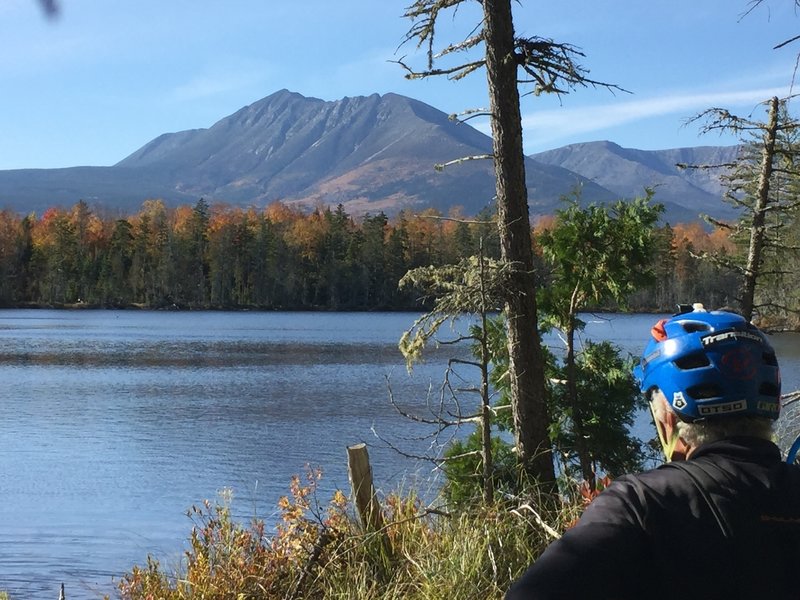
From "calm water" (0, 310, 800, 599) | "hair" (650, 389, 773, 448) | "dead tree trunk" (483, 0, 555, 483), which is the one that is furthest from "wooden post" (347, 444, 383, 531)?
"hair" (650, 389, 773, 448)

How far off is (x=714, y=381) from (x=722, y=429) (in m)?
0.11

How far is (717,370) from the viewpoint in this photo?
218 cm


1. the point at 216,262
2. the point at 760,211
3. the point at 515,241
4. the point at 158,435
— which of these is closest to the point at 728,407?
the point at 515,241

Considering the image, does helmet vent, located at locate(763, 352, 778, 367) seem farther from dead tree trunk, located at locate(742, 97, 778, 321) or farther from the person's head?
dead tree trunk, located at locate(742, 97, 778, 321)

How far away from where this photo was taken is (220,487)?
21.0 metres

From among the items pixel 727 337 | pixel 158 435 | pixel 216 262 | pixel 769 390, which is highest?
pixel 216 262

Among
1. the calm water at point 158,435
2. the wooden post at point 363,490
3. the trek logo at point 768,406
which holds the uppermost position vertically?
the trek logo at point 768,406

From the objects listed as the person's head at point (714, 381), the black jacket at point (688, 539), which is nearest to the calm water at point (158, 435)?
the person's head at point (714, 381)

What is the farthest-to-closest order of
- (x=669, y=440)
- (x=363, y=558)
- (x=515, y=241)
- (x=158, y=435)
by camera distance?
(x=158, y=435) < (x=515, y=241) < (x=363, y=558) < (x=669, y=440)

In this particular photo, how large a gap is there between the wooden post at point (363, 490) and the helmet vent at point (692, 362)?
550 centimetres

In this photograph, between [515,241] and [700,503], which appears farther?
[515,241]

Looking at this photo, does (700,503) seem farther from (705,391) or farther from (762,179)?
(762,179)

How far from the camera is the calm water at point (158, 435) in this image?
54.0ft

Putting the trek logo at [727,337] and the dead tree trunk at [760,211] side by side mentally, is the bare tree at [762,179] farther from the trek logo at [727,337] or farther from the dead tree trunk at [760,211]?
the trek logo at [727,337]
